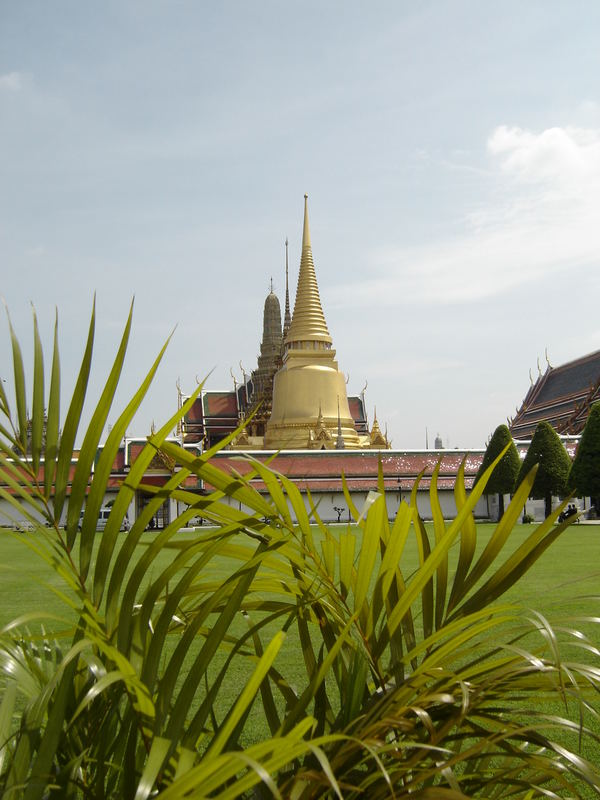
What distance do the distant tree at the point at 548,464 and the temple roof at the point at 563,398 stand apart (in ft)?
34.5

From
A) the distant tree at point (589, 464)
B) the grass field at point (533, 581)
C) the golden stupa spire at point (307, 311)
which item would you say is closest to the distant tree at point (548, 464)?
the distant tree at point (589, 464)

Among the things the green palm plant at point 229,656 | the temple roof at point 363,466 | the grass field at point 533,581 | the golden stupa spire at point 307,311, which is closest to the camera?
the green palm plant at point 229,656

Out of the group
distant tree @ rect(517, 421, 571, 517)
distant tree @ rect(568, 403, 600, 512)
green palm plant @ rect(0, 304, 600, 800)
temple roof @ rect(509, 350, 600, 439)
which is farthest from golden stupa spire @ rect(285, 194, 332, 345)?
green palm plant @ rect(0, 304, 600, 800)

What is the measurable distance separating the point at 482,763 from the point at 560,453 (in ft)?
80.9

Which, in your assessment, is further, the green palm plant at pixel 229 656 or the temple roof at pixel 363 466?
the temple roof at pixel 363 466

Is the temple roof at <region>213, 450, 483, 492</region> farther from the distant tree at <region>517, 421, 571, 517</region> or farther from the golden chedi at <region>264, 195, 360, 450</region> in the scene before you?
the golden chedi at <region>264, 195, 360, 450</region>

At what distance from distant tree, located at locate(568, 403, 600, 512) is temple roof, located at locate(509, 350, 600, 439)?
42.2 ft

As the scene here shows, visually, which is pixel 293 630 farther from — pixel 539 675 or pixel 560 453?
pixel 560 453

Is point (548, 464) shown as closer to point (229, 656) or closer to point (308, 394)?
point (308, 394)

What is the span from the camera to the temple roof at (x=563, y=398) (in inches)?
1462

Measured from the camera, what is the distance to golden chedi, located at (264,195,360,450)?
4175 centimetres

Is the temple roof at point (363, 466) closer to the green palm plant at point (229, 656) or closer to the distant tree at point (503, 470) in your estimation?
the distant tree at point (503, 470)

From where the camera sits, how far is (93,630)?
1602 mm

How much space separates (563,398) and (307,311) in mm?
13409
